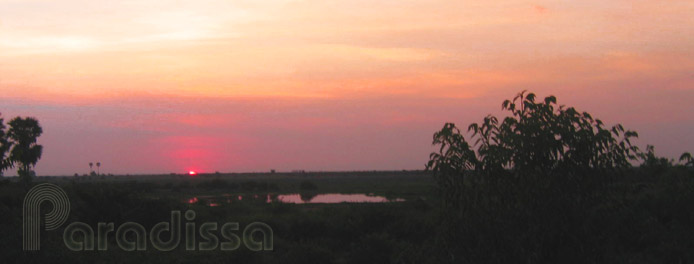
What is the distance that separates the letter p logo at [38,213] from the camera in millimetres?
18266

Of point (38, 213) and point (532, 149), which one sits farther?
point (38, 213)

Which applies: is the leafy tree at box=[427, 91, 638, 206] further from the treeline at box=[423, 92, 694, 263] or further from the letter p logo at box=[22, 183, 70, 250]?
the letter p logo at box=[22, 183, 70, 250]

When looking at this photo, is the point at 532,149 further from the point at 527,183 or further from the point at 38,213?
the point at 38,213

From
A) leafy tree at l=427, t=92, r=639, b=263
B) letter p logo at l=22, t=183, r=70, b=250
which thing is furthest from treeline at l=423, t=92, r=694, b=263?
letter p logo at l=22, t=183, r=70, b=250

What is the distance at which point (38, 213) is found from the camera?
21625mm

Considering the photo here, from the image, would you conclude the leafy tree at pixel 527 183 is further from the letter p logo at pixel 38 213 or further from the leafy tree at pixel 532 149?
the letter p logo at pixel 38 213

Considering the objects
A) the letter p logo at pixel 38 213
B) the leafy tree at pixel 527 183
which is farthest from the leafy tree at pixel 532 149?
the letter p logo at pixel 38 213

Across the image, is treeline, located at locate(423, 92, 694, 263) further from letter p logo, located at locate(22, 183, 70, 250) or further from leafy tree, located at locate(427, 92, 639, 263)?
letter p logo, located at locate(22, 183, 70, 250)

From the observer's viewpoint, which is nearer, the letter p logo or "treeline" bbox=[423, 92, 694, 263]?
"treeline" bbox=[423, 92, 694, 263]

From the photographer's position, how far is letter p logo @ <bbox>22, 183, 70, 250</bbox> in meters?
18.3

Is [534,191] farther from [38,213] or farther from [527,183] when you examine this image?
[38,213]

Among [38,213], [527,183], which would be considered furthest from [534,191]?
[38,213]

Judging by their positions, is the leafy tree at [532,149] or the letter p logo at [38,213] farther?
the letter p logo at [38,213]

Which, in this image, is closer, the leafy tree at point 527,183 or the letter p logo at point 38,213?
the leafy tree at point 527,183
